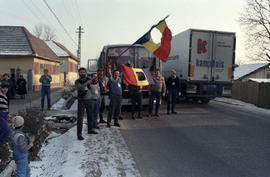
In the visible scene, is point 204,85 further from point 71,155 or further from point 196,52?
point 71,155

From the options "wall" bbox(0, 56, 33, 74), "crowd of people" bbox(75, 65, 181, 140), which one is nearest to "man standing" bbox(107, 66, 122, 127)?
"crowd of people" bbox(75, 65, 181, 140)

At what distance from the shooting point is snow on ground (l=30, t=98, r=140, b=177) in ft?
14.3

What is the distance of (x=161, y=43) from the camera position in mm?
8547

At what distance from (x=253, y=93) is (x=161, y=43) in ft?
37.3

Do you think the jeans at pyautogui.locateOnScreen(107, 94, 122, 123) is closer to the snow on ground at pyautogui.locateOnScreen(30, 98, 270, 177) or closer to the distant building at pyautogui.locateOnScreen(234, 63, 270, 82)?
the snow on ground at pyautogui.locateOnScreen(30, 98, 270, 177)

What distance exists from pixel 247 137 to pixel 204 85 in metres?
6.29

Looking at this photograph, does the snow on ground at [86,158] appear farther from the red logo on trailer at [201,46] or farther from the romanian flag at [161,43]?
the red logo on trailer at [201,46]

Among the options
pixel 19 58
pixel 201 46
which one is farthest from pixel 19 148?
pixel 19 58

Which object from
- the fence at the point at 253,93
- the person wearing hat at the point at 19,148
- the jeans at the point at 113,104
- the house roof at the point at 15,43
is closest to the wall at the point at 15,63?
the house roof at the point at 15,43

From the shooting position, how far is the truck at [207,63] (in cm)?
1300

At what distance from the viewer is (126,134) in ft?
23.8

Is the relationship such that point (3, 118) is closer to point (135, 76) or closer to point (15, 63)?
point (135, 76)

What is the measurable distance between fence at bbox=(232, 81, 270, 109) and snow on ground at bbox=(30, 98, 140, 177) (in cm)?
1219

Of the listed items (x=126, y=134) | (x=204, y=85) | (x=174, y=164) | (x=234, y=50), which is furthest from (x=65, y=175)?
(x=234, y=50)
